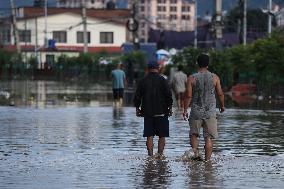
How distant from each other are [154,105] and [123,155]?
1.01 metres

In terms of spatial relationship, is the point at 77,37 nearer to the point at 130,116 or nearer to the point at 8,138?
the point at 130,116

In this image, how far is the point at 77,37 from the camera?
475 ft

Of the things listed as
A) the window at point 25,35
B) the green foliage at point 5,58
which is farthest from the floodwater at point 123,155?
the window at point 25,35

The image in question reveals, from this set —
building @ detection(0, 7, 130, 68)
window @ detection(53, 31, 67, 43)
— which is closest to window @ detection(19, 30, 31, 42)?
building @ detection(0, 7, 130, 68)

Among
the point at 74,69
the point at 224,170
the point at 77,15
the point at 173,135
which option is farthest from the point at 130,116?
the point at 77,15

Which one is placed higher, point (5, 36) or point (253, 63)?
point (5, 36)

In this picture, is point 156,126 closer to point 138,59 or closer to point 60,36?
point 138,59

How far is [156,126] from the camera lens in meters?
18.8

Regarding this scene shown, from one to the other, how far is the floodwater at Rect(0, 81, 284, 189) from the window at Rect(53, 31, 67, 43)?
112m

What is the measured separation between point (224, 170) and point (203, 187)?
7.50ft

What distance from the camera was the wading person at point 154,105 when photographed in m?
18.7

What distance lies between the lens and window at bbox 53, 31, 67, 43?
143625 mm

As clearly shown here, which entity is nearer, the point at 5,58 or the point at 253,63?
the point at 253,63

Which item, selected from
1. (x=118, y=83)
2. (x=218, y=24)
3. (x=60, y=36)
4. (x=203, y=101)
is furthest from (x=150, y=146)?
(x=60, y=36)
